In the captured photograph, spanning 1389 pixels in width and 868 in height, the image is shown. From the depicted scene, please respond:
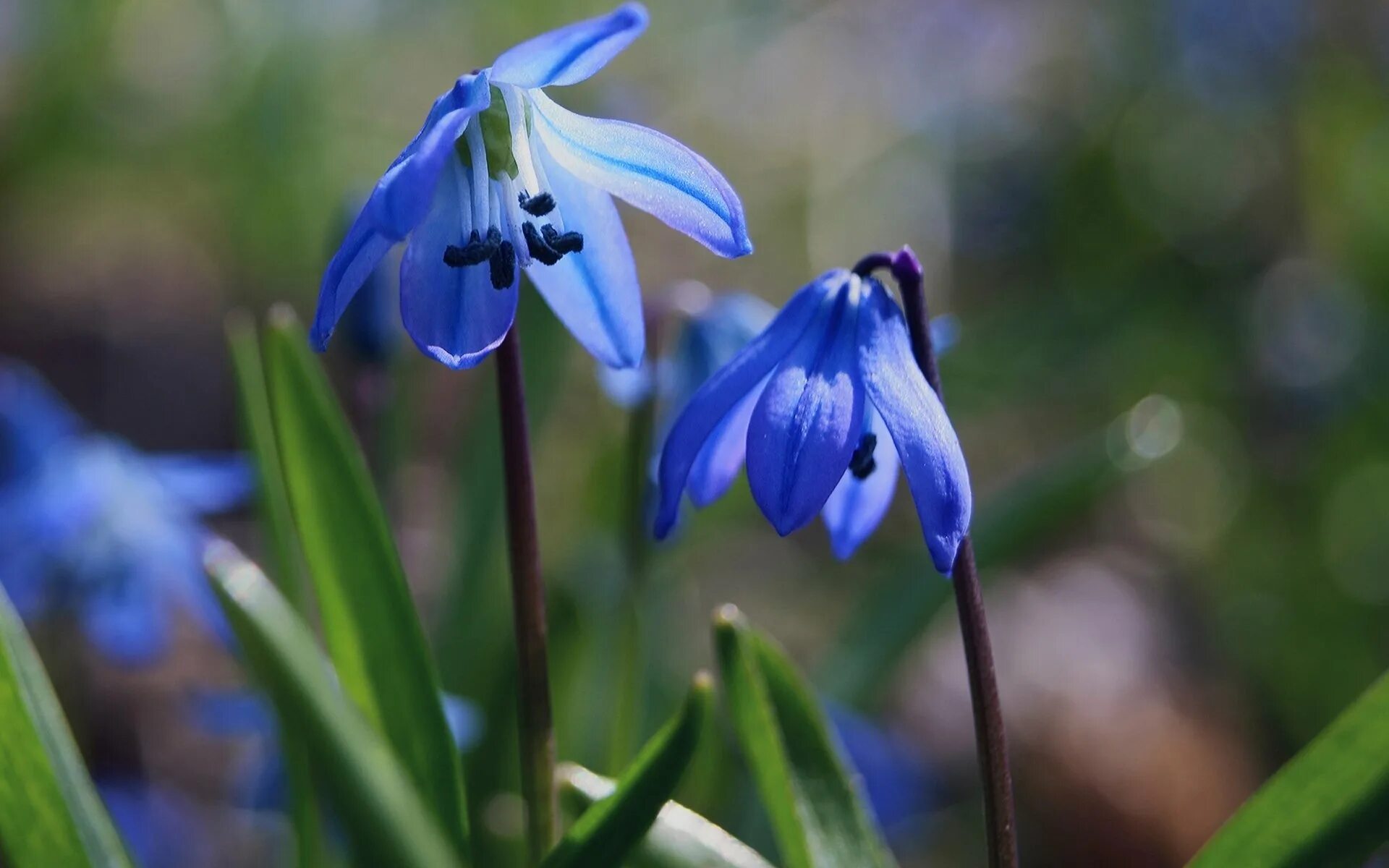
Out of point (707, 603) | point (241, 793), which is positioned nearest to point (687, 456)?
point (241, 793)

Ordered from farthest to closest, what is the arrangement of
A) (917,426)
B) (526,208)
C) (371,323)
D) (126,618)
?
(126,618) → (371,323) → (526,208) → (917,426)

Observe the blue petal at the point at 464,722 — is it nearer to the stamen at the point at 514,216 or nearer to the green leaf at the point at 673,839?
the green leaf at the point at 673,839

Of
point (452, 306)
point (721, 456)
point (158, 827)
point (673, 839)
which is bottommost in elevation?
point (158, 827)

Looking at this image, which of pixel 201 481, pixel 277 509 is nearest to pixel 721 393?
pixel 277 509

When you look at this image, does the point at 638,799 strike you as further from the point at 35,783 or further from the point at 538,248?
the point at 35,783

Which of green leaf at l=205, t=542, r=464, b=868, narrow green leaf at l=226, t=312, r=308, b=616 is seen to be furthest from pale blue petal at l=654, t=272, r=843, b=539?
narrow green leaf at l=226, t=312, r=308, b=616
